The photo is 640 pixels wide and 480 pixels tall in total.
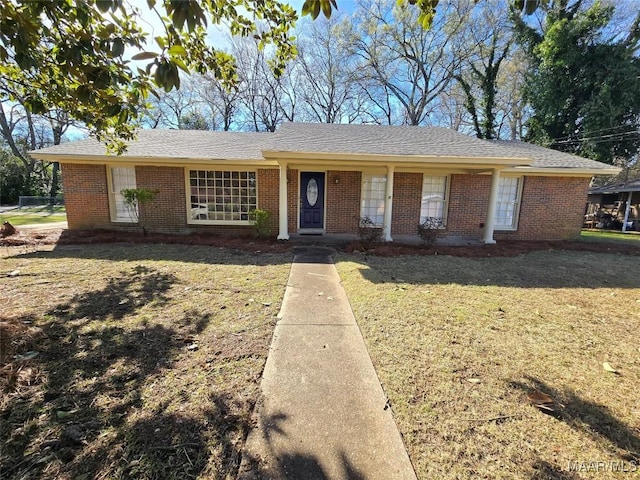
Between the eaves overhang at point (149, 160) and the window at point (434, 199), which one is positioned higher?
the eaves overhang at point (149, 160)

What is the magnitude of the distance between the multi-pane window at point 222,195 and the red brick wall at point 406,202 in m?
5.01

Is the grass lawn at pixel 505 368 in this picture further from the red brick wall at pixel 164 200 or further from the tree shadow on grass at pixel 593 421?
the red brick wall at pixel 164 200

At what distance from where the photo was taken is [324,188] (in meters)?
10.2

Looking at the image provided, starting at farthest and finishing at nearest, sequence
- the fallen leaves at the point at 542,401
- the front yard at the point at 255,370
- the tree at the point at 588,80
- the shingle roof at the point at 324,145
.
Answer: the tree at the point at 588,80
the shingle roof at the point at 324,145
the fallen leaves at the point at 542,401
the front yard at the point at 255,370

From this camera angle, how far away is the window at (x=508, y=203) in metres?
10.5

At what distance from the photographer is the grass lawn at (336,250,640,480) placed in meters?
1.85

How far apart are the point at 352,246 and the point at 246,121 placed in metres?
26.0

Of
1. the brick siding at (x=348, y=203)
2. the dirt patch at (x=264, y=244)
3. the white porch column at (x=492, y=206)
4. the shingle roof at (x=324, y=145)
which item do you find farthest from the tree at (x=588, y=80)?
the white porch column at (x=492, y=206)

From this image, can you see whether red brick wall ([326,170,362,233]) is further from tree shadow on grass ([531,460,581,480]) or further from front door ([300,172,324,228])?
tree shadow on grass ([531,460,581,480])

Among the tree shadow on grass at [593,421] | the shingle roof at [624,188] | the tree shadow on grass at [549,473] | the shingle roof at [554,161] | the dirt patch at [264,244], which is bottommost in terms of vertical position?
the tree shadow on grass at [593,421]

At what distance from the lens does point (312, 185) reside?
33.4 ft

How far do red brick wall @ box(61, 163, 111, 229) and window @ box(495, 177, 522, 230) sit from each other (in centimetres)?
1378

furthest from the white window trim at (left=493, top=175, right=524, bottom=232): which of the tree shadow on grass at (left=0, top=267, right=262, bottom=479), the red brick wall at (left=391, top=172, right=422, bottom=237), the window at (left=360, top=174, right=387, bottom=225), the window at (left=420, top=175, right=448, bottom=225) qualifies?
the tree shadow on grass at (left=0, top=267, right=262, bottom=479)

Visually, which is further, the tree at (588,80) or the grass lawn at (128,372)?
the tree at (588,80)
